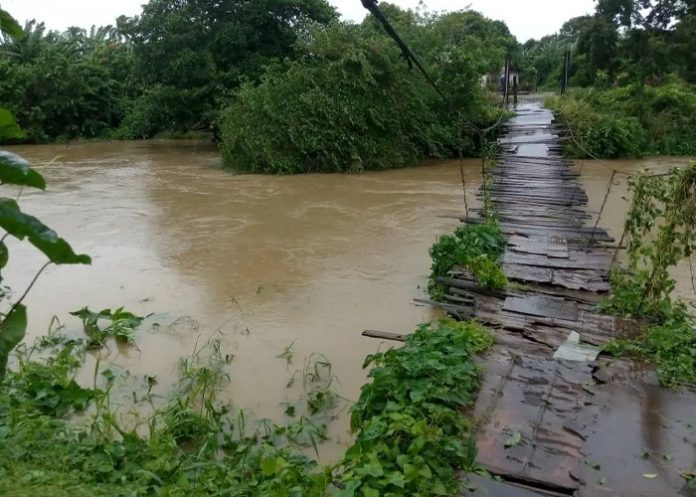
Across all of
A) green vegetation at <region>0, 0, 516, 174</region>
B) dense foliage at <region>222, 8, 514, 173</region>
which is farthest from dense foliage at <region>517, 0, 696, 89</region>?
dense foliage at <region>222, 8, 514, 173</region>

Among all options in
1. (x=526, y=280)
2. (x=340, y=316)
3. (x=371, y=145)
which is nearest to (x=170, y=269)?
(x=340, y=316)

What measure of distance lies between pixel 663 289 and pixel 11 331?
3897mm

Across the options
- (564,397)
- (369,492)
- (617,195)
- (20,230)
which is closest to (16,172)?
(20,230)

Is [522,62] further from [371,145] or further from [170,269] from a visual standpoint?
[170,269]

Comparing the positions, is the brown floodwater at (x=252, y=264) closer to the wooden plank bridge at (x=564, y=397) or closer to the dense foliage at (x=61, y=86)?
the wooden plank bridge at (x=564, y=397)

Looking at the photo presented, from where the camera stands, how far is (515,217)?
739 centimetres

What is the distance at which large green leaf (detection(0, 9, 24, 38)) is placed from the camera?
155 centimetres

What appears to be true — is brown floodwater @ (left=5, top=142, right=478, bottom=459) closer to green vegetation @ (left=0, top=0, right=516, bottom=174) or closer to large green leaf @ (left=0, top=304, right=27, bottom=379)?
large green leaf @ (left=0, top=304, right=27, bottom=379)

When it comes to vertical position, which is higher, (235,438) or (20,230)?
(20,230)

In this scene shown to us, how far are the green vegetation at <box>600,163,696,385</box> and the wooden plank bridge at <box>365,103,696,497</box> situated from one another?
142 millimetres

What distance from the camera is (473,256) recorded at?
548cm

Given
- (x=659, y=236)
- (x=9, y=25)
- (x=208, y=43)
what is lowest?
(x=659, y=236)

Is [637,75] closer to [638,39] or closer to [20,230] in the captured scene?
[638,39]

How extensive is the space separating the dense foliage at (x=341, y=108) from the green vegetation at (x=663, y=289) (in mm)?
8988
